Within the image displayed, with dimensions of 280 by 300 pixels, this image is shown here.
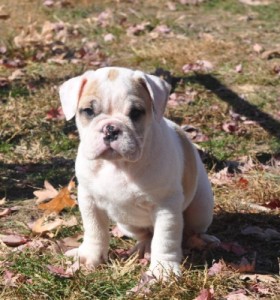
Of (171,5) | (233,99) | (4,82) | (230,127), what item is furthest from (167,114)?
(171,5)

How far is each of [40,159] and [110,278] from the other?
2.06m

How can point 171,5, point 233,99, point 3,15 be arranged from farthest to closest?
1. point 171,5
2. point 3,15
3. point 233,99

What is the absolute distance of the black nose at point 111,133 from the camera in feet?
10.8

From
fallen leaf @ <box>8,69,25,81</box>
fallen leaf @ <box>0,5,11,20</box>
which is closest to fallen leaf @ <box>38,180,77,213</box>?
fallen leaf @ <box>8,69,25,81</box>

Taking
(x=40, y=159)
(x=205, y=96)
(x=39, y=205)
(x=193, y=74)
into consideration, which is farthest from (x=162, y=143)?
(x=193, y=74)

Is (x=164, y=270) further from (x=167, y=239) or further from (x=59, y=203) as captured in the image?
(x=59, y=203)

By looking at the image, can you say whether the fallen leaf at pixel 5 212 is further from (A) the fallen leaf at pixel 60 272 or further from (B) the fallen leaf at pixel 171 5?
(B) the fallen leaf at pixel 171 5

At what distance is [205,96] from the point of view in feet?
21.9

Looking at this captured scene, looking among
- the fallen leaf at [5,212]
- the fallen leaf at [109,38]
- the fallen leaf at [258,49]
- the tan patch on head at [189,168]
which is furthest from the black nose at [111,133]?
the fallen leaf at [109,38]

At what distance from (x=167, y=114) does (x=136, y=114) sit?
2.87 meters

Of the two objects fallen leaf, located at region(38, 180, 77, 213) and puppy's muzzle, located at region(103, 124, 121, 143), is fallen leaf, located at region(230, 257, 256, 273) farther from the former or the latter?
fallen leaf, located at region(38, 180, 77, 213)

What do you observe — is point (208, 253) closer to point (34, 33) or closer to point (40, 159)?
point (40, 159)

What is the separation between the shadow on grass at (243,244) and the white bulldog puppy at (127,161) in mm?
415

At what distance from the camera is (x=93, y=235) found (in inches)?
148
